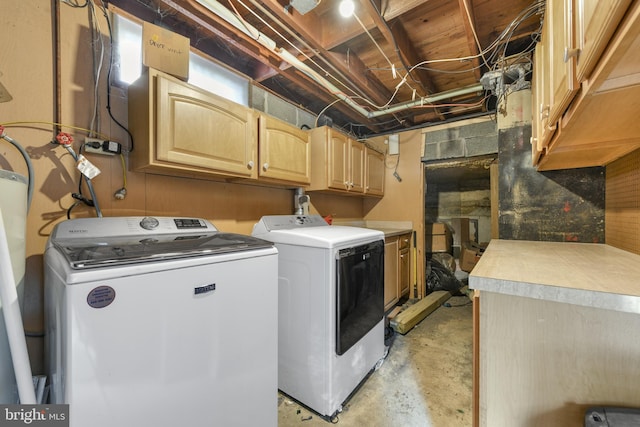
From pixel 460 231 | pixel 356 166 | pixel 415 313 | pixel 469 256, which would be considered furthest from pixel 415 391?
pixel 460 231

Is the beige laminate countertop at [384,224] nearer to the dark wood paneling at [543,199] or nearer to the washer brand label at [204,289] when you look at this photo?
the dark wood paneling at [543,199]

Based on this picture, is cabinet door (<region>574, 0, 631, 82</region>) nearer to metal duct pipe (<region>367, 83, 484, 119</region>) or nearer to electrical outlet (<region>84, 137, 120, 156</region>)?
metal duct pipe (<region>367, 83, 484, 119</region>)

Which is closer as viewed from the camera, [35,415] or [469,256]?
[35,415]

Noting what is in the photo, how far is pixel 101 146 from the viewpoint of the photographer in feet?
4.47

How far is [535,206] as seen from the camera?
184cm

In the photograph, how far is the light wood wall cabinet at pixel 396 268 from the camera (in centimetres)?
280

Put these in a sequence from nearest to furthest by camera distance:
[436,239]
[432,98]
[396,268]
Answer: [432,98]
[396,268]
[436,239]

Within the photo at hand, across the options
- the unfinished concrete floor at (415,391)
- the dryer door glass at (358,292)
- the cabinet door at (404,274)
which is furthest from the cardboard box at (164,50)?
the cabinet door at (404,274)

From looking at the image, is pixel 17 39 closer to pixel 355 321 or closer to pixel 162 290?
pixel 162 290

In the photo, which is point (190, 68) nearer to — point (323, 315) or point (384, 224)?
point (323, 315)

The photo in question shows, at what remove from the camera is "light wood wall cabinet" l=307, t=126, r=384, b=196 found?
2424 millimetres

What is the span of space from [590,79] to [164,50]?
5.87ft

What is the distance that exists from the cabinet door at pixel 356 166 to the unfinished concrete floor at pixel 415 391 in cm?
161

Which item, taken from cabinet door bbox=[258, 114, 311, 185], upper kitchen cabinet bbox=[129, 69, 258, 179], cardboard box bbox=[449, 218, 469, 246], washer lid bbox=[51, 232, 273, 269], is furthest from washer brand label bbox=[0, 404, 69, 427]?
cardboard box bbox=[449, 218, 469, 246]
